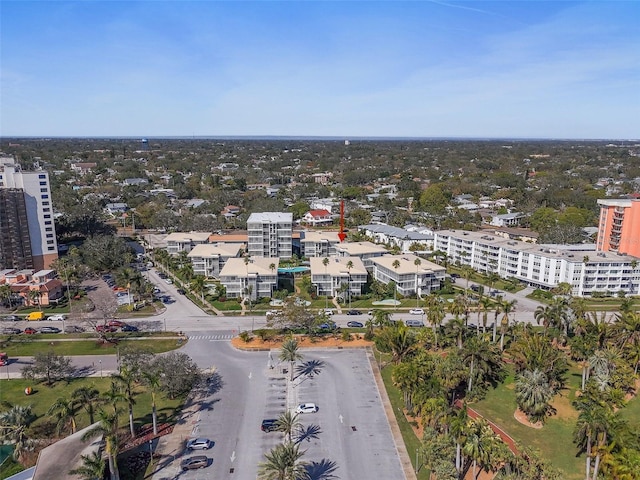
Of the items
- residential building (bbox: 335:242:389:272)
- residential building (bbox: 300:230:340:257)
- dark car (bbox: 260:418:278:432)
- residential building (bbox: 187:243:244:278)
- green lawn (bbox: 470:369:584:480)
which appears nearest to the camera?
green lawn (bbox: 470:369:584:480)

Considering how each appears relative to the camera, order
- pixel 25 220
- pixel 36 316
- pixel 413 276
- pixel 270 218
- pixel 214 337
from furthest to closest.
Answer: pixel 270 218 → pixel 25 220 → pixel 413 276 → pixel 36 316 → pixel 214 337

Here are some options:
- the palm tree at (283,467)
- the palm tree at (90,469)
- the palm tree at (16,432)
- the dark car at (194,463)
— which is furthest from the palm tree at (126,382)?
the palm tree at (283,467)

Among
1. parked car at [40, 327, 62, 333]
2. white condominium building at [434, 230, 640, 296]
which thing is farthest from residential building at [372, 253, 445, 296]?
parked car at [40, 327, 62, 333]

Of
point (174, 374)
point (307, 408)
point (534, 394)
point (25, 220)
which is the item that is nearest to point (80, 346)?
point (174, 374)

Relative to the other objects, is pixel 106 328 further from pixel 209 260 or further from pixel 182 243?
pixel 182 243

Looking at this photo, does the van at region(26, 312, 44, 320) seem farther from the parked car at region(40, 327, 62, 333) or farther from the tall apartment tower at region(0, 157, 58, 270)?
the tall apartment tower at region(0, 157, 58, 270)

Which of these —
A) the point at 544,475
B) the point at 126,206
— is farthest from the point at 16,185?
the point at 544,475

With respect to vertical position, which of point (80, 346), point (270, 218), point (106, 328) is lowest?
point (80, 346)
